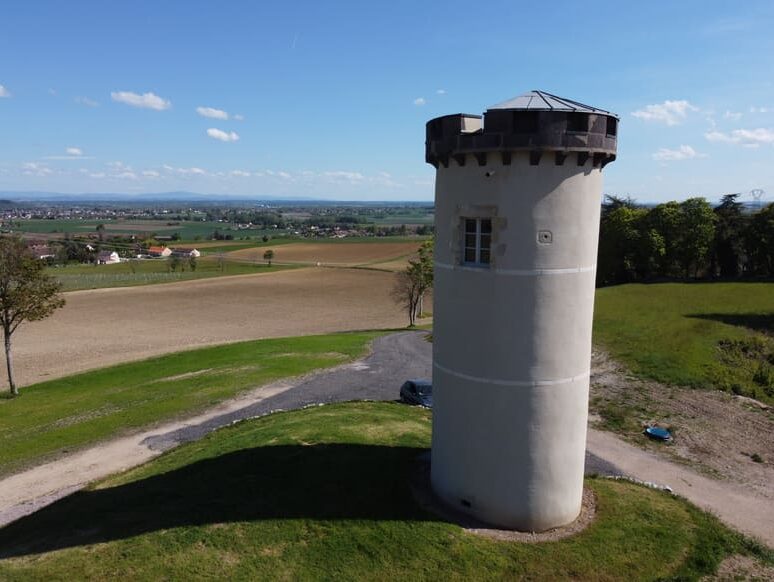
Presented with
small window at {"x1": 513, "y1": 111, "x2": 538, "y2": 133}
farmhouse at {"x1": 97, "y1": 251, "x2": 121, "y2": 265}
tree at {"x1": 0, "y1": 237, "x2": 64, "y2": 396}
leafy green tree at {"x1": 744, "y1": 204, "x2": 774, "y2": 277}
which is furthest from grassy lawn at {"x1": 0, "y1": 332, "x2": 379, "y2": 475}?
farmhouse at {"x1": 97, "y1": 251, "x2": 121, "y2": 265}

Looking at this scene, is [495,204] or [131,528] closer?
[495,204]

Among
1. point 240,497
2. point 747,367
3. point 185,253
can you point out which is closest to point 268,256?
point 185,253

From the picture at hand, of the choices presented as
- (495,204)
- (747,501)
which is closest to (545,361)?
(495,204)

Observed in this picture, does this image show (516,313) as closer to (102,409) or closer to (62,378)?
(102,409)

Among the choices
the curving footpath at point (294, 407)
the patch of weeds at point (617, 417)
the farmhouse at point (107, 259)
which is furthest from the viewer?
the farmhouse at point (107, 259)

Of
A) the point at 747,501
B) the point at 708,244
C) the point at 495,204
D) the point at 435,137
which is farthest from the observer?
the point at 708,244

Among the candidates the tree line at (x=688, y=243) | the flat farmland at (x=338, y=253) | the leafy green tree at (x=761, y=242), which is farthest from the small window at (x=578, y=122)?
the flat farmland at (x=338, y=253)

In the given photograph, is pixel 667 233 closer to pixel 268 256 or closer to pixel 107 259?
pixel 268 256

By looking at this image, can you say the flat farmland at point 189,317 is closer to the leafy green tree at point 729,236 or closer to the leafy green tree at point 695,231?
the leafy green tree at point 695,231
